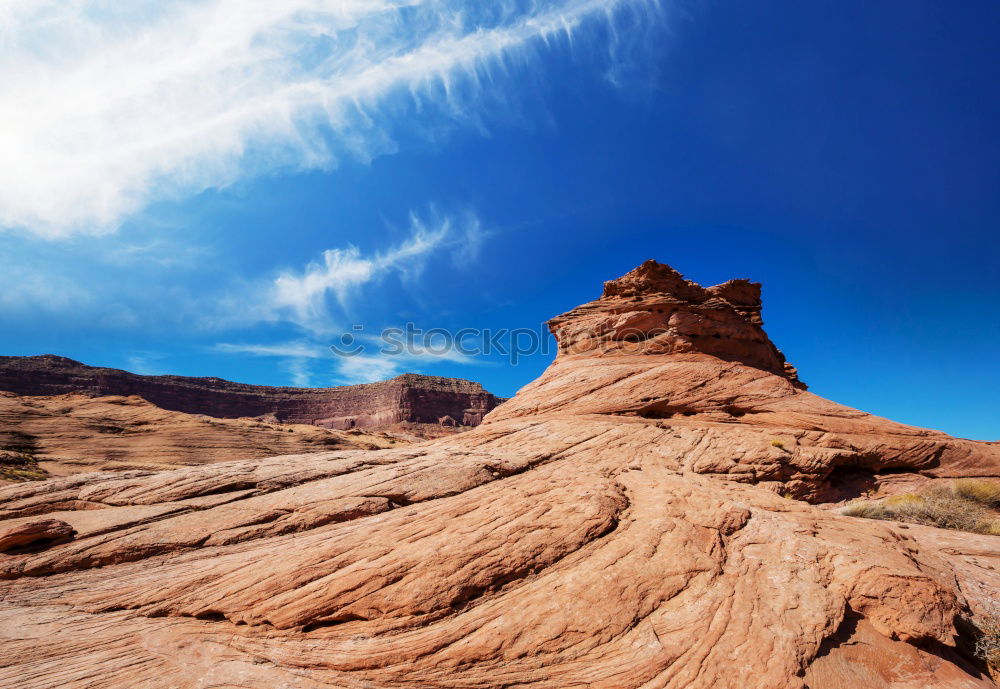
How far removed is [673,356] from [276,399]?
134 meters

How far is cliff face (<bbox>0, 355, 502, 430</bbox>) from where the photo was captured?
103m

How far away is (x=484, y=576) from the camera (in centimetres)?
772

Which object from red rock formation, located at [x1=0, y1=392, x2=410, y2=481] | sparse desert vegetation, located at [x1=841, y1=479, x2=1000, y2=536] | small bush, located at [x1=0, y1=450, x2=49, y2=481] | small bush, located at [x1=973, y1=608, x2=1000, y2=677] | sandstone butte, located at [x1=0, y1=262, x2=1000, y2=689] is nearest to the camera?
sandstone butte, located at [x1=0, y1=262, x2=1000, y2=689]

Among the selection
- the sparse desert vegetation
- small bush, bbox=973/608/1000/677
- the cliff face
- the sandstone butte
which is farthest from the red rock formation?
the cliff face

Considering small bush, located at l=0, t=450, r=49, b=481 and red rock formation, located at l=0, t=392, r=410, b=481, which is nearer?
small bush, located at l=0, t=450, r=49, b=481

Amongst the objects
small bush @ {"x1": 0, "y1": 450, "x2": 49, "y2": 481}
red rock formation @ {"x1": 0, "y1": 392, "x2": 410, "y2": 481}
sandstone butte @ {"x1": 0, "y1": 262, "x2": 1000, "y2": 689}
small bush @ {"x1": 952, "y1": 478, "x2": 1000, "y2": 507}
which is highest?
red rock formation @ {"x1": 0, "y1": 392, "x2": 410, "y2": 481}

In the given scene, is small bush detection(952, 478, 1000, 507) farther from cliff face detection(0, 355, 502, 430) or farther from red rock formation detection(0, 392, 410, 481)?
cliff face detection(0, 355, 502, 430)

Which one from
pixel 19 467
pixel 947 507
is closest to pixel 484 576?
pixel 947 507

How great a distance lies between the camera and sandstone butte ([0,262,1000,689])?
6316 millimetres

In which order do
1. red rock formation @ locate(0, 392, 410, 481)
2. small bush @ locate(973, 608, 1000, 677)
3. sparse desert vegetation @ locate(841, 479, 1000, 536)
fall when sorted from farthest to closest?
red rock formation @ locate(0, 392, 410, 481), sparse desert vegetation @ locate(841, 479, 1000, 536), small bush @ locate(973, 608, 1000, 677)

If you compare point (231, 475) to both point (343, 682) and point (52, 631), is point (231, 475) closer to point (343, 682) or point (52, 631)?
point (52, 631)

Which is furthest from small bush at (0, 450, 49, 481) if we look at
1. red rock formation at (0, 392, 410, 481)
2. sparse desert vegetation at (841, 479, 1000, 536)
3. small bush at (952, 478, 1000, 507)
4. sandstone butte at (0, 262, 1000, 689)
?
small bush at (952, 478, 1000, 507)

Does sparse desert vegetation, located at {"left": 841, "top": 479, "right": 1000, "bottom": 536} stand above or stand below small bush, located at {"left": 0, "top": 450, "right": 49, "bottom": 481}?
below

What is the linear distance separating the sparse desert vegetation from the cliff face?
4576 inches
